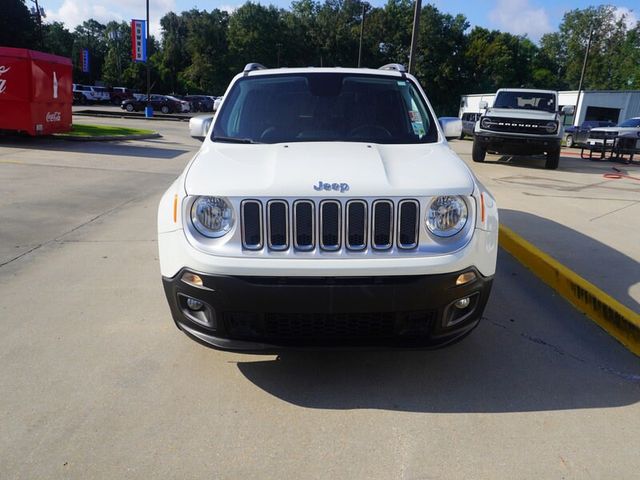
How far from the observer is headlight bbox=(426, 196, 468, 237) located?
9.69ft

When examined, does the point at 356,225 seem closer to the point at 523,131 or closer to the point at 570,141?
the point at 523,131

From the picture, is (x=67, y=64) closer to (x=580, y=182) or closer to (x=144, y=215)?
(x=144, y=215)

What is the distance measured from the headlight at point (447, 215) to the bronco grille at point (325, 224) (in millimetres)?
122

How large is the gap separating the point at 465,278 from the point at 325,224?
820 mm

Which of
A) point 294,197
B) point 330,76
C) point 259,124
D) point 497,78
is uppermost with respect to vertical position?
point 497,78

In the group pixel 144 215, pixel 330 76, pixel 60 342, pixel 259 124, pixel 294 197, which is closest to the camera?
pixel 294 197

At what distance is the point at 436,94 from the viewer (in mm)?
64688

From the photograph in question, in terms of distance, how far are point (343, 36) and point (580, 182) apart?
197 ft

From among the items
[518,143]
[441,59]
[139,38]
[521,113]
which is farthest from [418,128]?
[441,59]

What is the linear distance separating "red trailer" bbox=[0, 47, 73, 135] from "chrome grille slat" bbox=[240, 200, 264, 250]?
557 inches

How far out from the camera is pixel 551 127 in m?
13.6

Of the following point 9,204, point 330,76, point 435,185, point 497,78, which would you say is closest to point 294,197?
point 435,185

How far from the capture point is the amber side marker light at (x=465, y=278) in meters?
2.87

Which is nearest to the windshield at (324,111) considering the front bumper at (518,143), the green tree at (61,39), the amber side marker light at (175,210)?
the amber side marker light at (175,210)
